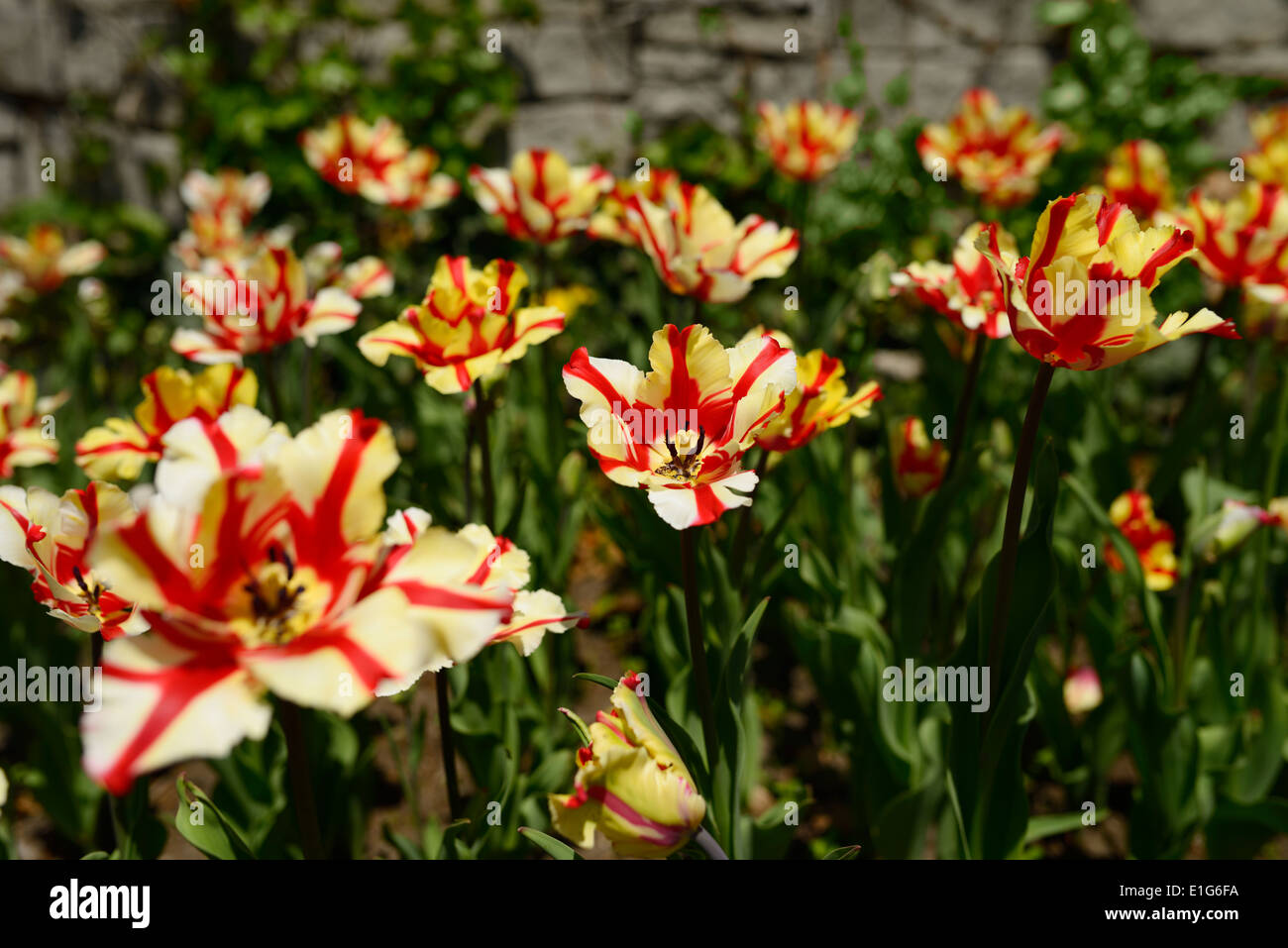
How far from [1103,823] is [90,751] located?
180 centimetres

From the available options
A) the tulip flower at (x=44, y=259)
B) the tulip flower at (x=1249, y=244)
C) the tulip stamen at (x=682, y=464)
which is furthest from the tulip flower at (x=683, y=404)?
the tulip flower at (x=44, y=259)

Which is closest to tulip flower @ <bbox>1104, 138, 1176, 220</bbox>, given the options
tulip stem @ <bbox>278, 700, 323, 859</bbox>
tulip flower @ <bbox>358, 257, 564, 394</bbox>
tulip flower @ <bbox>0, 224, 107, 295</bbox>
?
tulip flower @ <bbox>358, 257, 564, 394</bbox>

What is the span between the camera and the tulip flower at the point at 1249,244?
159 centimetres

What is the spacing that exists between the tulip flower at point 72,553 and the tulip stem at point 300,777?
0.74 ft

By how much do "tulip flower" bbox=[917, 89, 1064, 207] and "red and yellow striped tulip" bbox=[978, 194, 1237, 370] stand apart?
67.5 inches

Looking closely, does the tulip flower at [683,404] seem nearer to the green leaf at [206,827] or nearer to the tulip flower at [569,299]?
the green leaf at [206,827]

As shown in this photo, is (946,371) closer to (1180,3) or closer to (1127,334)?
(1127,334)

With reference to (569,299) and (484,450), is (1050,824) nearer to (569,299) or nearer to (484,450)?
(484,450)

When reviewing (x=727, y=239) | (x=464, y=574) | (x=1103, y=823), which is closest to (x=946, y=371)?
(x=727, y=239)

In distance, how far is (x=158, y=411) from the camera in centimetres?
127

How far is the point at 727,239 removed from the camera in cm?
145

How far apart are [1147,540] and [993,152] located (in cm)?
141

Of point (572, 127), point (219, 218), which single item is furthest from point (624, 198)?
point (572, 127)

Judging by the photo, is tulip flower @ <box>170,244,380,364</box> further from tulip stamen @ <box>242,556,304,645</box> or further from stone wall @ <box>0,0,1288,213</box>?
stone wall @ <box>0,0,1288,213</box>
